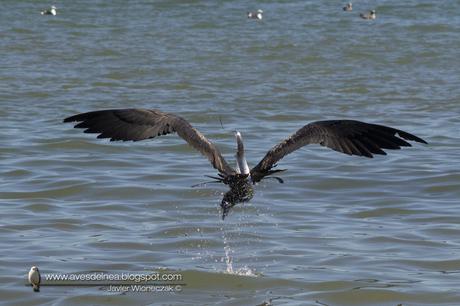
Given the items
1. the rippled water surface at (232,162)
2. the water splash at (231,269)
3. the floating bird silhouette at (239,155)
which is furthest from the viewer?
the water splash at (231,269)

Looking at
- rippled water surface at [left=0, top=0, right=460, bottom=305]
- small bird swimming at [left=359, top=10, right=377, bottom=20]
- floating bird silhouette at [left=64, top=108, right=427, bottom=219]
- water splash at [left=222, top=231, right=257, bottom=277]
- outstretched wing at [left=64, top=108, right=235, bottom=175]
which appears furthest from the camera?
small bird swimming at [left=359, top=10, right=377, bottom=20]

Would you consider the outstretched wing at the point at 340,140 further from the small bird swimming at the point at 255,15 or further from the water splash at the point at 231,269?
the small bird swimming at the point at 255,15

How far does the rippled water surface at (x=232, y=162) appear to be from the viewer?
7930mm

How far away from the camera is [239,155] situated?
22.8ft

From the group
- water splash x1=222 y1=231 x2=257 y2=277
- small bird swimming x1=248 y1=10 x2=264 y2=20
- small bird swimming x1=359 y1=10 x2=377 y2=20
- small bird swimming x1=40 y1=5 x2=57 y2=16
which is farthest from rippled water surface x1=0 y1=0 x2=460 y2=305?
small bird swimming x1=359 y1=10 x2=377 y2=20

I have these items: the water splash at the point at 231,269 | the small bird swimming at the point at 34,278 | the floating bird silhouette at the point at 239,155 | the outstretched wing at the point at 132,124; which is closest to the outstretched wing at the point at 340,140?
the floating bird silhouette at the point at 239,155

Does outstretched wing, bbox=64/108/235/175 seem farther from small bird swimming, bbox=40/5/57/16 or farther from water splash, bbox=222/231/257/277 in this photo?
small bird swimming, bbox=40/5/57/16

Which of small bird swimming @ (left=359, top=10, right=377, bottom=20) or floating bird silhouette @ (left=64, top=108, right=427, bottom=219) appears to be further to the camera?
small bird swimming @ (left=359, top=10, right=377, bottom=20)

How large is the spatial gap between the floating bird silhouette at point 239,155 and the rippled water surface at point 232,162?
0.88m

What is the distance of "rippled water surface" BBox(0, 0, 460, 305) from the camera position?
7930 mm

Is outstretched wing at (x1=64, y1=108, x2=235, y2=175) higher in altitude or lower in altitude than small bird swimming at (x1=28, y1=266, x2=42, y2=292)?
higher

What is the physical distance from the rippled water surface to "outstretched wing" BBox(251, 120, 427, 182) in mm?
929

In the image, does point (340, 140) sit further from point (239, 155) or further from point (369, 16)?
point (369, 16)

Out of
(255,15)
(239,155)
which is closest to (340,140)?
(239,155)
